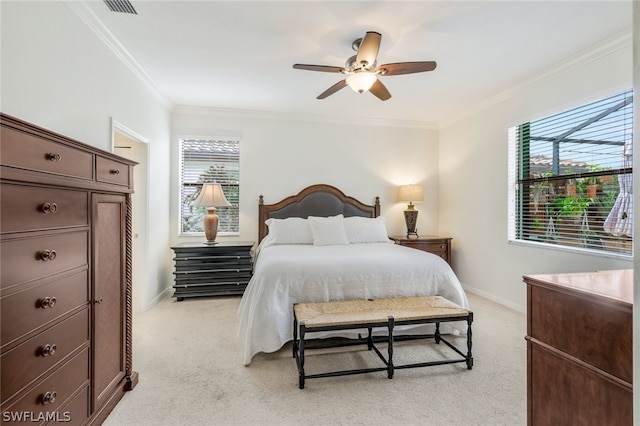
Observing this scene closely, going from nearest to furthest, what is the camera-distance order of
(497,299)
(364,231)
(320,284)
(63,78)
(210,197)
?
(63,78), (320,284), (497,299), (210,197), (364,231)

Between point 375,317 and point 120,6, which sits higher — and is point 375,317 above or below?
below

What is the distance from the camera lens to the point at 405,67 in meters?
2.57

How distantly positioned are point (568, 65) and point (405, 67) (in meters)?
1.82

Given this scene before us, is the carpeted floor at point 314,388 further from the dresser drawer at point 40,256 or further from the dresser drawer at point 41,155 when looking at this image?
the dresser drawer at point 41,155

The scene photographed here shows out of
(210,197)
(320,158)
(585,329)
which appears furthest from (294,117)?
(585,329)

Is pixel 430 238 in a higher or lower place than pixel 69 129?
lower

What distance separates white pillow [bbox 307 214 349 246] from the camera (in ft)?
13.2

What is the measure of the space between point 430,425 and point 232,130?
14.1 ft

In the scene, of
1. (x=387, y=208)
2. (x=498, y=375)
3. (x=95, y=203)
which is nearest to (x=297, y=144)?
(x=387, y=208)

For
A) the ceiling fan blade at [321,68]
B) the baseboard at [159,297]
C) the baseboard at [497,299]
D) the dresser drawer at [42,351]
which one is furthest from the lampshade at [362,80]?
the baseboard at [159,297]

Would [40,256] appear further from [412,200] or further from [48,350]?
[412,200]

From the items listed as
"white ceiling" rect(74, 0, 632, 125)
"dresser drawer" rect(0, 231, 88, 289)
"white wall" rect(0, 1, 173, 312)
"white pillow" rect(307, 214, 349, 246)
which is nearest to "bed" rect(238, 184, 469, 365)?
"white pillow" rect(307, 214, 349, 246)

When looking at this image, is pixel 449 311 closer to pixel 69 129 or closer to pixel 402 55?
pixel 402 55

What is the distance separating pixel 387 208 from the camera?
5215 mm
